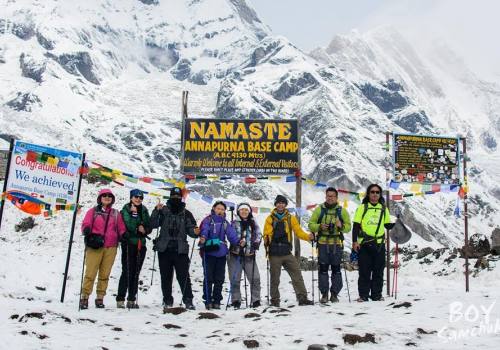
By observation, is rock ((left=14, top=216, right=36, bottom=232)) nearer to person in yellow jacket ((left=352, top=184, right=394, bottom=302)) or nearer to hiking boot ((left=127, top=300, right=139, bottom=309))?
hiking boot ((left=127, top=300, right=139, bottom=309))

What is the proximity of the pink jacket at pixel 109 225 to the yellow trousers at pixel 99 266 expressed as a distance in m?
0.18

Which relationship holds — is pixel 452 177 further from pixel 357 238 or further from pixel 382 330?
pixel 382 330

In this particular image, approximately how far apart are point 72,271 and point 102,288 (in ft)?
20.0

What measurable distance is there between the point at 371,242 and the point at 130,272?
5.14 meters

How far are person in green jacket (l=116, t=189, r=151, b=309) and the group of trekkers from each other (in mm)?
21

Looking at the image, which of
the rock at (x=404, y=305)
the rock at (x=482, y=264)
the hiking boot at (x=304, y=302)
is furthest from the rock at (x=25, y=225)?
the rock at (x=404, y=305)

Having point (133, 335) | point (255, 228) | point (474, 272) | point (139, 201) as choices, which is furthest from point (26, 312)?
point (474, 272)

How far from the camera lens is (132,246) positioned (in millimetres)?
11453

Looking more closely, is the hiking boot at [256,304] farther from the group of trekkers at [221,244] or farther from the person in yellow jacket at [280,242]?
the person in yellow jacket at [280,242]

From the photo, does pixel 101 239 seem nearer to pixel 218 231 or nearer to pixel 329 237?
pixel 218 231

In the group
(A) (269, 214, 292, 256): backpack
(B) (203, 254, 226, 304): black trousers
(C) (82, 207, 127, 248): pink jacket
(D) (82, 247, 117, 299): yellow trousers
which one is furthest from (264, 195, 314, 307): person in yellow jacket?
(D) (82, 247, 117, 299): yellow trousers

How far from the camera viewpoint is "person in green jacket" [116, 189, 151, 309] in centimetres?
1129

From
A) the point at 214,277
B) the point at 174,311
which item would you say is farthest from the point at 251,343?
the point at 214,277

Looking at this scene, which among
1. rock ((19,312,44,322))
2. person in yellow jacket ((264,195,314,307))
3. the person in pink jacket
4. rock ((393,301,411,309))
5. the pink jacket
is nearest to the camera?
rock ((19,312,44,322))
